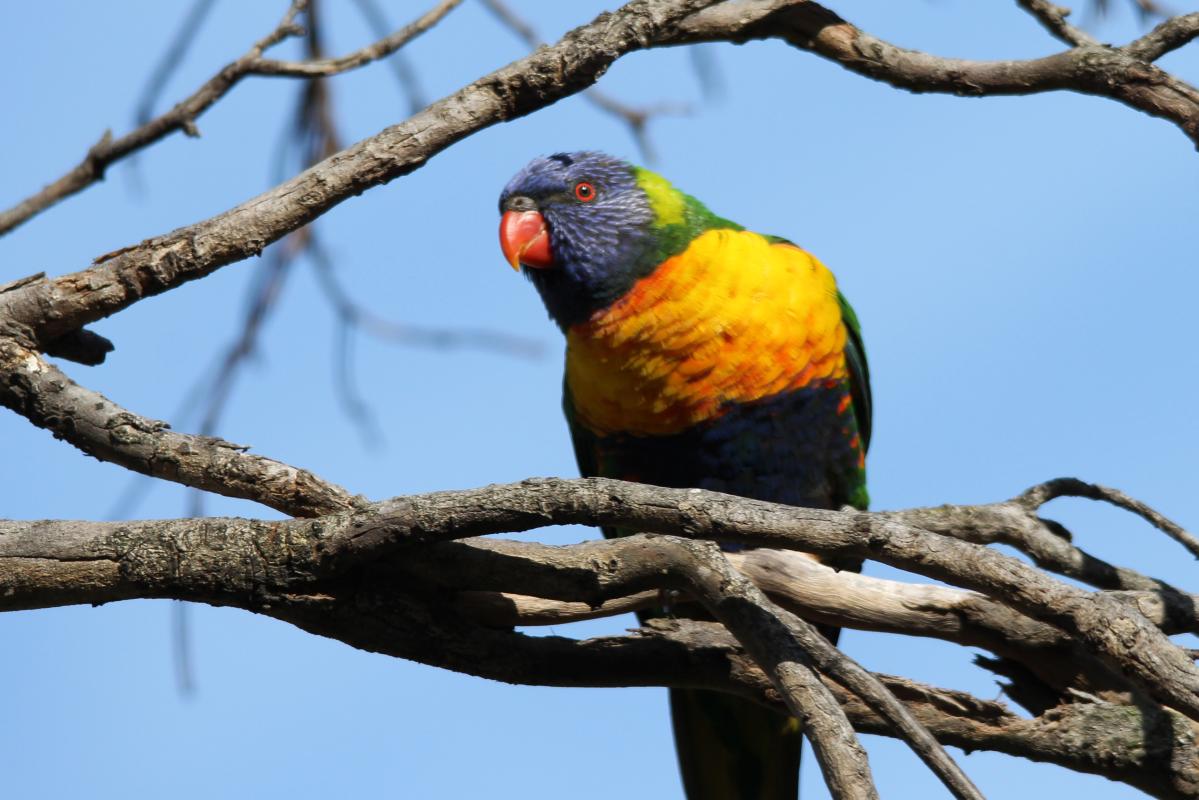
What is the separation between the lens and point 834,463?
12.8ft

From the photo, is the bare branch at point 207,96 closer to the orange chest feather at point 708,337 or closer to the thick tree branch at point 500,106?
the thick tree branch at point 500,106

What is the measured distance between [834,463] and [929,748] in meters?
2.15

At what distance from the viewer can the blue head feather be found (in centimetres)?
379

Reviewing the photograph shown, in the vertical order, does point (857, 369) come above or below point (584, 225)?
below

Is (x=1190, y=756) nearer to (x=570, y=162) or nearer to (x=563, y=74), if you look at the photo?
(x=563, y=74)

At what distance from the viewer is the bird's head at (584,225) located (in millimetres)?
3795

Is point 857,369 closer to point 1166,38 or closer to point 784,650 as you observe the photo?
point 1166,38

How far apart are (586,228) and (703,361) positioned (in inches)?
26.6

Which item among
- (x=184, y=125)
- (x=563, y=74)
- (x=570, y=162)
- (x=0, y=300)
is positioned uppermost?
(x=570, y=162)

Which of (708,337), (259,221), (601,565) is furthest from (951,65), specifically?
(259,221)

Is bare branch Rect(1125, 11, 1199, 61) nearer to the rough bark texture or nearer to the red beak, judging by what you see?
the rough bark texture

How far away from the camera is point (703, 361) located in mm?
3566

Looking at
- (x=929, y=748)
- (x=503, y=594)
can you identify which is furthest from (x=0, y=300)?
(x=929, y=748)

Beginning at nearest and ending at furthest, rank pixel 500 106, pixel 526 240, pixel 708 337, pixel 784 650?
pixel 784 650 < pixel 500 106 < pixel 708 337 < pixel 526 240
